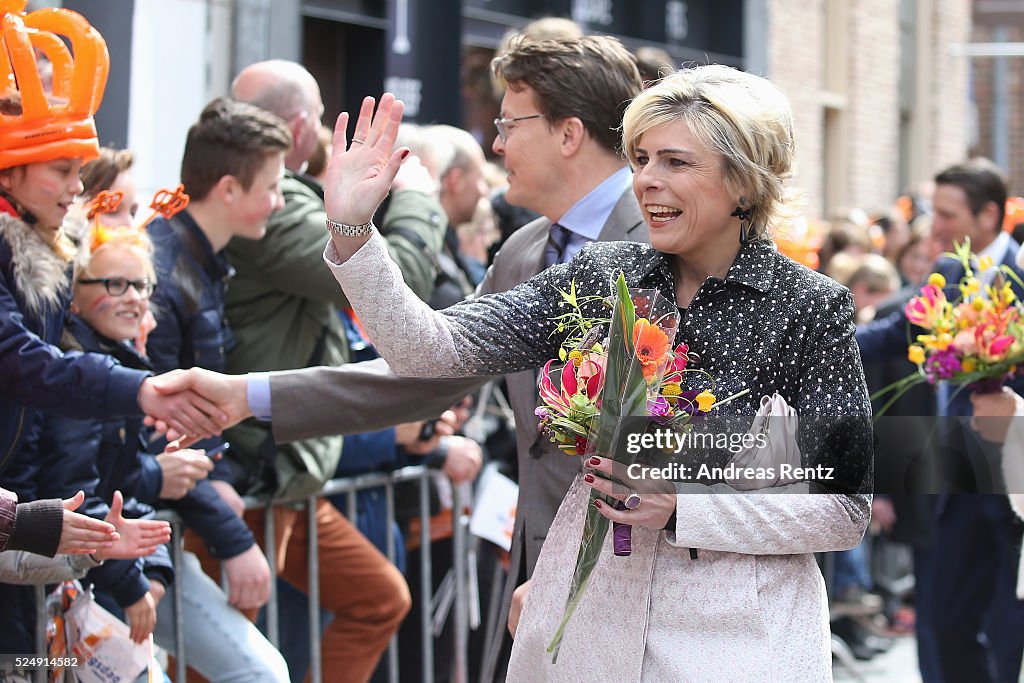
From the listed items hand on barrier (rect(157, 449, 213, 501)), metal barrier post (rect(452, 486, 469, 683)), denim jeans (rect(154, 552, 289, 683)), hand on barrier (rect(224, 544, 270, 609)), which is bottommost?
metal barrier post (rect(452, 486, 469, 683))

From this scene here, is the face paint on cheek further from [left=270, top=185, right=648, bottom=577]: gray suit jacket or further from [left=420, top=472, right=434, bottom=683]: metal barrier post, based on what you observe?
[left=420, top=472, right=434, bottom=683]: metal barrier post

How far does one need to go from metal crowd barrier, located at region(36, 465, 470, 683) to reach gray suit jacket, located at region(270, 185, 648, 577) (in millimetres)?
913

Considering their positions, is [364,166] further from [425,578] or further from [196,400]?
[425,578]

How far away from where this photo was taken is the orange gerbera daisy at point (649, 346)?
2.74 metres

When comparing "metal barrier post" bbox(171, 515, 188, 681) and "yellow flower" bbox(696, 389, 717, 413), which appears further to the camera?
"metal barrier post" bbox(171, 515, 188, 681)

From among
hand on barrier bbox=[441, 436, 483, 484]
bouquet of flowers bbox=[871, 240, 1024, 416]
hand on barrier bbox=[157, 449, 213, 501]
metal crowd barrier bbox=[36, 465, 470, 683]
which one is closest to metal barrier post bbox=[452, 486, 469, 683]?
metal crowd barrier bbox=[36, 465, 470, 683]

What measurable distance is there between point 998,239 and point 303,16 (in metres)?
4.37

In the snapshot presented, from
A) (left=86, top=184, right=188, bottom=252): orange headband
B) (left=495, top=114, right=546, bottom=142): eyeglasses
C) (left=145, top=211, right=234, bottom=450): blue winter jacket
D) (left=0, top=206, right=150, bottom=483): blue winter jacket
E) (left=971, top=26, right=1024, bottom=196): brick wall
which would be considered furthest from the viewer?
(left=971, top=26, right=1024, bottom=196): brick wall

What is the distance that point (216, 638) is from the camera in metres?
4.23

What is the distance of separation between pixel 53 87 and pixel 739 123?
1865 millimetres

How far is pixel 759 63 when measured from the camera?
15.1 meters

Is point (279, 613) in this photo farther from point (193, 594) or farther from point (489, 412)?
point (489, 412)

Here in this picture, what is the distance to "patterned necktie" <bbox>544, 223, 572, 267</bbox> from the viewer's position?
3771 millimetres

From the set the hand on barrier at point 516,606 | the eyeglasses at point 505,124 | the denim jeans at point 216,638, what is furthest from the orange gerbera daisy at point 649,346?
the denim jeans at point 216,638
